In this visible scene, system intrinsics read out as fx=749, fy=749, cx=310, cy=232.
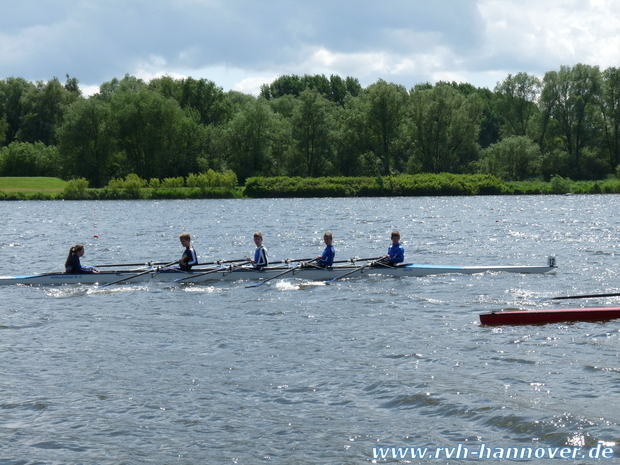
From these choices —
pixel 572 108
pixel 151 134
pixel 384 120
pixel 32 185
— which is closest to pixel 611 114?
pixel 572 108

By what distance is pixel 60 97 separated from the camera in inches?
4198

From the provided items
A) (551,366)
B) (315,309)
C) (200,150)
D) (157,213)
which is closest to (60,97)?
(200,150)

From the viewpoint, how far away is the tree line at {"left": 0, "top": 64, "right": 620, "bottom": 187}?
3344 inches

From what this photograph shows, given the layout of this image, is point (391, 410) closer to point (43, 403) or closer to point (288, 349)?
point (288, 349)

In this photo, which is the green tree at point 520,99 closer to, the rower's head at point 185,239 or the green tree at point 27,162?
the green tree at point 27,162

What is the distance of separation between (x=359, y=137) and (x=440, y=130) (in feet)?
31.3

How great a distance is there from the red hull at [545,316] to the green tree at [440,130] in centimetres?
7371

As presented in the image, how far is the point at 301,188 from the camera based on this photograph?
273 feet

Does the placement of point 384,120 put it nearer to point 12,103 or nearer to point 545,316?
point 12,103

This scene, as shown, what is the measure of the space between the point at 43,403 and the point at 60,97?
103392 millimetres

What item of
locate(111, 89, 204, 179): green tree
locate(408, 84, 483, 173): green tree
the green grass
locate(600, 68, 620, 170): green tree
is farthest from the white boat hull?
locate(600, 68, 620, 170): green tree

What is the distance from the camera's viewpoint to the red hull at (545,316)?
47.8ft

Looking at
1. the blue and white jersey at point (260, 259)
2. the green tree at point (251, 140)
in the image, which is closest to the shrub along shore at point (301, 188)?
the green tree at point (251, 140)

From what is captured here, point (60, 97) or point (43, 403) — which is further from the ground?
point (60, 97)
